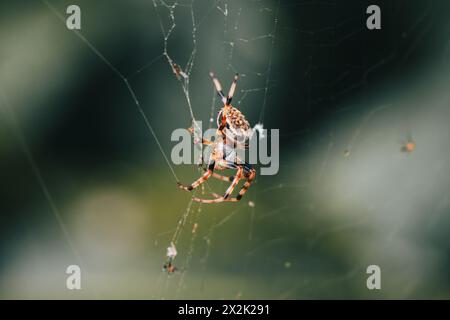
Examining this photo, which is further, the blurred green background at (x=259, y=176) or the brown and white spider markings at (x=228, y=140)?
the blurred green background at (x=259, y=176)

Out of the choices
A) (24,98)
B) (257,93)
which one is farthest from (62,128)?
(257,93)

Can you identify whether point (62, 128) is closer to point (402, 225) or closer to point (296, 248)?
point (296, 248)

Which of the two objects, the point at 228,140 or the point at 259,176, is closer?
the point at 228,140

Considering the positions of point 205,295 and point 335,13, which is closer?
point 205,295

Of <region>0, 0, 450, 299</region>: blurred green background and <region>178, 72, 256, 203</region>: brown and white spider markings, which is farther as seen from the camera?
<region>0, 0, 450, 299</region>: blurred green background

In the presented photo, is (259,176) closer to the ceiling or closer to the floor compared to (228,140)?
closer to the ceiling

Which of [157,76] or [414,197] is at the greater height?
[157,76]
